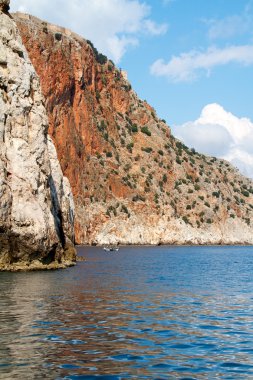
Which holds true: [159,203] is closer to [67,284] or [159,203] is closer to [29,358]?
[67,284]

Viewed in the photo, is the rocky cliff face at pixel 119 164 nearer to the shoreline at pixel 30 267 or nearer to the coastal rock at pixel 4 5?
the coastal rock at pixel 4 5

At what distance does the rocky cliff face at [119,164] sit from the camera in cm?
12106

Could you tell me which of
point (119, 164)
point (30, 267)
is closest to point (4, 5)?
point (30, 267)

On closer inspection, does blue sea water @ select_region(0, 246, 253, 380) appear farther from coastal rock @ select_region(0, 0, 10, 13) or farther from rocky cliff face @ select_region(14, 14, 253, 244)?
rocky cliff face @ select_region(14, 14, 253, 244)

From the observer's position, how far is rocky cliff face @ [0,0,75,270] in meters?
39.4

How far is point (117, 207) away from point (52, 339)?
10913cm

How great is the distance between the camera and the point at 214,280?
40156 millimetres

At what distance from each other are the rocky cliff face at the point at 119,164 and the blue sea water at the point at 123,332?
8860 centimetres

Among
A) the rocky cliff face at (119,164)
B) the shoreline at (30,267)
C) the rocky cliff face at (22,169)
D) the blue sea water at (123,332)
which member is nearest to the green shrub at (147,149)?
the rocky cliff face at (119,164)

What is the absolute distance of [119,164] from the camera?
449 ft

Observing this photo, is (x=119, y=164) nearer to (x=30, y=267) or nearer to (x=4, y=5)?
(x=4, y=5)

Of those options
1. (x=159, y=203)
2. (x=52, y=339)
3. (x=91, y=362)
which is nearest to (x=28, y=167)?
(x=52, y=339)

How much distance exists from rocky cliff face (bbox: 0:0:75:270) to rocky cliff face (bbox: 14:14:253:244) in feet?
229

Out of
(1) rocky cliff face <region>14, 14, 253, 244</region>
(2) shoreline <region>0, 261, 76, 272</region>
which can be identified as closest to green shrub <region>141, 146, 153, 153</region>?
(1) rocky cliff face <region>14, 14, 253, 244</region>
